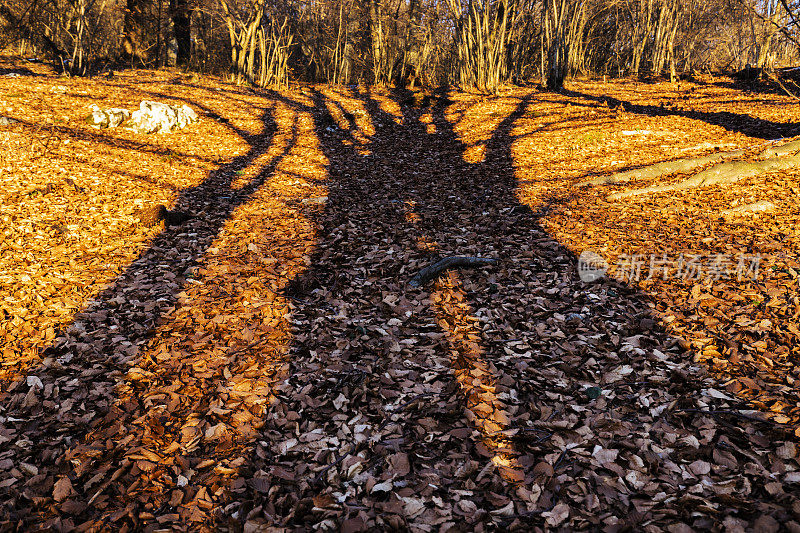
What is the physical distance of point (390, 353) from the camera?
4133 mm

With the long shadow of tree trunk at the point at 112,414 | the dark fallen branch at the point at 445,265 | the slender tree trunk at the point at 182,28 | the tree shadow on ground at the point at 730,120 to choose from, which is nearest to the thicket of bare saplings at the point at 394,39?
the slender tree trunk at the point at 182,28

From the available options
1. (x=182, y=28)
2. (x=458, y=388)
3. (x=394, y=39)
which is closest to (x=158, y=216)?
(x=458, y=388)

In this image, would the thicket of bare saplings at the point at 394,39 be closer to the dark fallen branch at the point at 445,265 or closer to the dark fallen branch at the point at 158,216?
the dark fallen branch at the point at 445,265

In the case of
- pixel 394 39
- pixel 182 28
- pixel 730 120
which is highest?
pixel 394 39

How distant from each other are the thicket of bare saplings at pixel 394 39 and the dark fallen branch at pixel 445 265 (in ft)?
44.3

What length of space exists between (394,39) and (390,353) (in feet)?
67.9

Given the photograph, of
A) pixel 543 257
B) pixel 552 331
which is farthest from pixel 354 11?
pixel 552 331

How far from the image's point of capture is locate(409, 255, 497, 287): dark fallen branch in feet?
17.3

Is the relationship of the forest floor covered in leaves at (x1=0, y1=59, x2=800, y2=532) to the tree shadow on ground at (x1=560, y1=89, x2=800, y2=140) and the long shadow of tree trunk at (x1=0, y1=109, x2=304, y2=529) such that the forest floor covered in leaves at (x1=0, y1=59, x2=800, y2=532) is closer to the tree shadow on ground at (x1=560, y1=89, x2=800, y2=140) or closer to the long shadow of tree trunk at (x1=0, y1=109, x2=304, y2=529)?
the long shadow of tree trunk at (x1=0, y1=109, x2=304, y2=529)

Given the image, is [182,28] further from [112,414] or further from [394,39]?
[112,414]

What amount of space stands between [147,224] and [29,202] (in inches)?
71.3

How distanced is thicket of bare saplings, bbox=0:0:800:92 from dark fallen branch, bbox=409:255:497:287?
13510 millimetres

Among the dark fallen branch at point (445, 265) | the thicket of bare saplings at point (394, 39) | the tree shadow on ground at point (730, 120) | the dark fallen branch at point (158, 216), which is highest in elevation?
the thicket of bare saplings at point (394, 39)

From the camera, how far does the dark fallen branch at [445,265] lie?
5266mm
